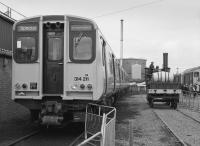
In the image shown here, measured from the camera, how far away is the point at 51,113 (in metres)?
11.0

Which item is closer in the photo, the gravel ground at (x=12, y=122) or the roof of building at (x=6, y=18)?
the gravel ground at (x=12, y=122)

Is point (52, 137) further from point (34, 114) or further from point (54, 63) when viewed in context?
point (54, 63)

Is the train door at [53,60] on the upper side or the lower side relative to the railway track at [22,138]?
upper

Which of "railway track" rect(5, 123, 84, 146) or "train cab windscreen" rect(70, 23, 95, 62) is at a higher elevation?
"train cab windscreen" rect(70, 23, 95, 62)

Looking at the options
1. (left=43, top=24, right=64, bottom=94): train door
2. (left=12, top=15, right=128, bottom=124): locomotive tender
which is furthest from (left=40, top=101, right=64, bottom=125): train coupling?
(left=43, top=24, right=64, bottom=94): train door

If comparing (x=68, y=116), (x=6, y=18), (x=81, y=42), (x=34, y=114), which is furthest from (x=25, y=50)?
(x=6, y=18)

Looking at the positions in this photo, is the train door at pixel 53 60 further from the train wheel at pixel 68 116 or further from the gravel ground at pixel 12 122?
the gravel ground at pixel 12 122

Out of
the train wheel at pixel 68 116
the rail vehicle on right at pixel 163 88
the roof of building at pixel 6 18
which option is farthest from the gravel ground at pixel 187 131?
the roof of building at pixel 6 18

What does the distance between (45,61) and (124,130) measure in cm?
393

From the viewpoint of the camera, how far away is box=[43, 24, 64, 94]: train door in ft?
37.4

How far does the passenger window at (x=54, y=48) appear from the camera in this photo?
1148 centimetres

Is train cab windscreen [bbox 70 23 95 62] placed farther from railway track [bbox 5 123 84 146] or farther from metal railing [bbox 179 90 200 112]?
metal railing [bbox 179 90 200 112]

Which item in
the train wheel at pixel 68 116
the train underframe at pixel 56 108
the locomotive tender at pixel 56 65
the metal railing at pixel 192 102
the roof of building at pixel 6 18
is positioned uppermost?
the roof of building at pixel 6 18

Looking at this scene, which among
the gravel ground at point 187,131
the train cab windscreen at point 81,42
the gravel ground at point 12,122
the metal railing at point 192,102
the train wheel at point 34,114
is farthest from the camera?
the metal railing at point 192,102
